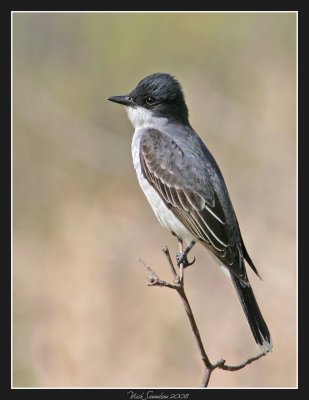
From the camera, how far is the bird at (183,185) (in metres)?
5.39

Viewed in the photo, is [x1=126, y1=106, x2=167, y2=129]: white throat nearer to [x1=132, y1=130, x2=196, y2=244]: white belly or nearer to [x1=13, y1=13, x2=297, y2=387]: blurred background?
[x1=132, y1=130, x2=196, y2=244]: white belly

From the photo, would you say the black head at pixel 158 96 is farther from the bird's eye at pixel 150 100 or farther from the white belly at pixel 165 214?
the white belly at pixel 165 214

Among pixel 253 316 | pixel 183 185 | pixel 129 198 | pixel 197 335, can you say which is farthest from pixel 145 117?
pixel 129 198

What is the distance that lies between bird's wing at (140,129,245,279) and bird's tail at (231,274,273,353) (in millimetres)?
106

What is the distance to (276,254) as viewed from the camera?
28.8 feet

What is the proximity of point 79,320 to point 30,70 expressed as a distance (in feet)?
12.2

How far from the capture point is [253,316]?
5.34 metres

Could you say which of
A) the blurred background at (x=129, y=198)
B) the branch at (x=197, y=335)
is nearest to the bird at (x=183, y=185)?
the branch at (x=197, y=335)

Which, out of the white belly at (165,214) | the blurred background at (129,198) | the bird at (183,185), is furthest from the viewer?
the blurred background at (129,198)

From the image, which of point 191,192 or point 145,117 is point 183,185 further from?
point 145,117

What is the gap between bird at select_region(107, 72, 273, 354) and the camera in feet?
17.7

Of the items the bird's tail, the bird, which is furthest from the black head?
the bird's tail

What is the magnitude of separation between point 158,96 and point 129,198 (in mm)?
4290

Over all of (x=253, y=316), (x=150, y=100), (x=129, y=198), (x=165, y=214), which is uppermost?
(x=129, y=198)
